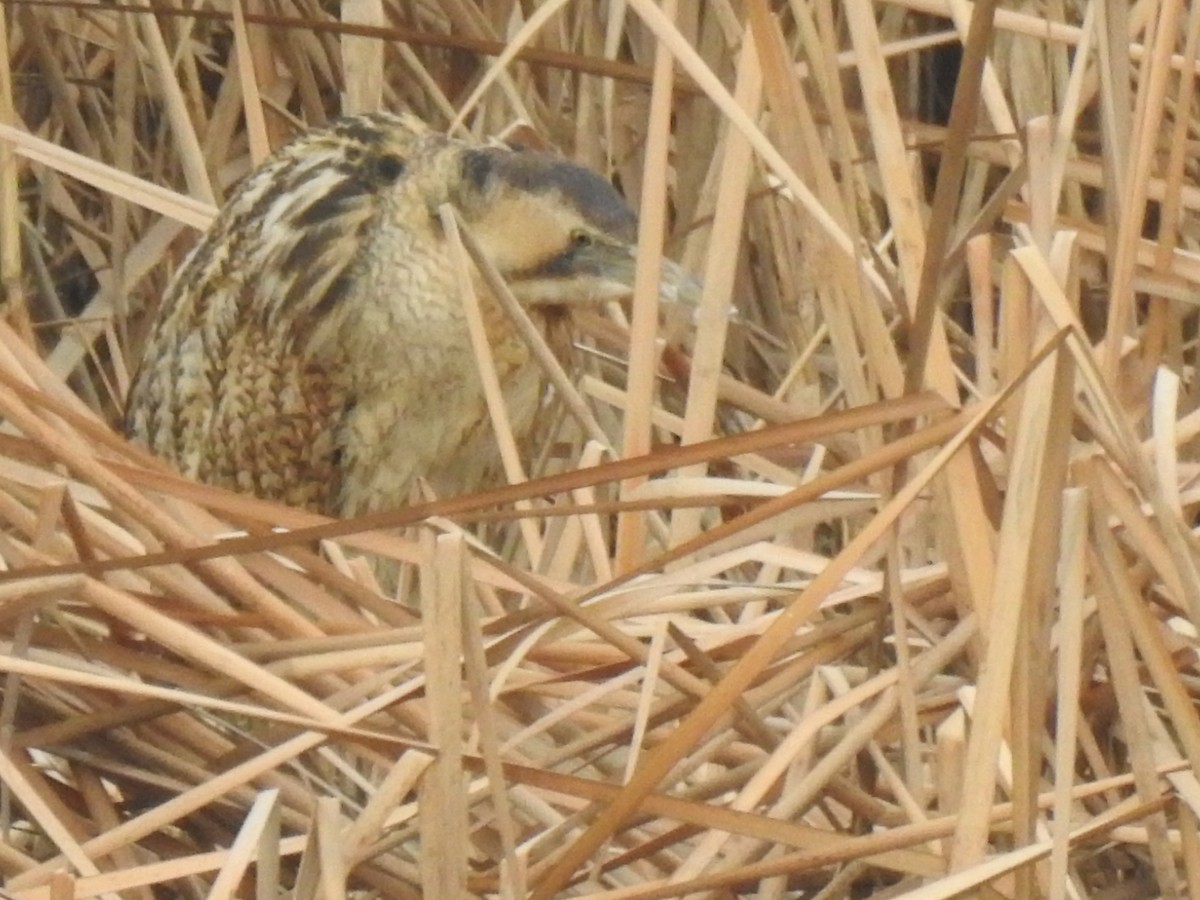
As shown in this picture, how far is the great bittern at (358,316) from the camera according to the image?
2.16 m

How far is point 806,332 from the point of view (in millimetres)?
2441

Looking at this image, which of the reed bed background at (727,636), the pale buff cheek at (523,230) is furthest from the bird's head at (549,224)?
the reed bed background at (727,636)

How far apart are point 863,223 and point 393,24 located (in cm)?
69

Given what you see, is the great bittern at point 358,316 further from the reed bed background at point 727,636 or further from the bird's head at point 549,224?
the reed bed background at point 727,636

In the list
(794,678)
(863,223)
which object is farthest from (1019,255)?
(863,223)

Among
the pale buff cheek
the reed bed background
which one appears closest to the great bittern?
the pale buff cheek

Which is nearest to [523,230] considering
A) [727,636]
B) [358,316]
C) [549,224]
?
[549,224]

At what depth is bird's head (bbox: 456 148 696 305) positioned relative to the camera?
2113 millimetres

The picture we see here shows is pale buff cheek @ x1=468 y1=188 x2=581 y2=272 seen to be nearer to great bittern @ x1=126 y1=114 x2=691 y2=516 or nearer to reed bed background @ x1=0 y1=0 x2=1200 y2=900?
great bittern @ x1=126 y1=114 x2=691 y2=516

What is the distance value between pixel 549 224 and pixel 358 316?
0.68 feet

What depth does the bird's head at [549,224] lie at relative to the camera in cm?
211

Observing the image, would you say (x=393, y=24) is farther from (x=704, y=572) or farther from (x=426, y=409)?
(x=704, y=572)

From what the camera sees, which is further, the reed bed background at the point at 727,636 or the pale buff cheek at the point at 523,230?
the pale buff cheek at the point at 523,230

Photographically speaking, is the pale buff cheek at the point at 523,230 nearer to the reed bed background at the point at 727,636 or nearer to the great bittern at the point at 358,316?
the great bittern at the point at 358,316
